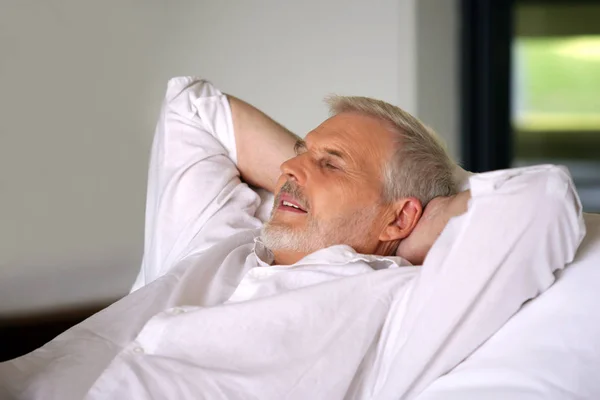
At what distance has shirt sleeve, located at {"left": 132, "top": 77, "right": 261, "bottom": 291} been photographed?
1.82 metres

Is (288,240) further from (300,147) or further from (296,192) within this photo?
(300,147)

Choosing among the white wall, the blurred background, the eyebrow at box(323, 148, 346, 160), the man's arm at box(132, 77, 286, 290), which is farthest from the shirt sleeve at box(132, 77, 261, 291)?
the white wall

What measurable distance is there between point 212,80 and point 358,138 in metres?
1.79

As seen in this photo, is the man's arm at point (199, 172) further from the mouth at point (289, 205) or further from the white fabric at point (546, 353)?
the white fabric at point (546, 353)

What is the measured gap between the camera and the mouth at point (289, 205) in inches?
63.9

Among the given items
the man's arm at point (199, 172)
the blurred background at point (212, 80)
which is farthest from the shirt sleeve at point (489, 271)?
the blurred background at point (212, 80)

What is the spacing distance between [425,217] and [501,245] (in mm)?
343

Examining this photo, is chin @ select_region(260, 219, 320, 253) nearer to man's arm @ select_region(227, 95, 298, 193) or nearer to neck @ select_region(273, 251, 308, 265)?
neck @ select_region(273, 251, 308, 265)

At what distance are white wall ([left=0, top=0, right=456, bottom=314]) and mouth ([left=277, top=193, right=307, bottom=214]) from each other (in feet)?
3.51

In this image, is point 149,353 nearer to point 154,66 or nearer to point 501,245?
point 501,245

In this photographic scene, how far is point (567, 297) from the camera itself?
4.11 ft

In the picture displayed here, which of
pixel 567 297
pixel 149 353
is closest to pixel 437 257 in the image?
pixel 567 297

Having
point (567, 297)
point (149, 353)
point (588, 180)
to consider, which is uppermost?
point (567, 297)

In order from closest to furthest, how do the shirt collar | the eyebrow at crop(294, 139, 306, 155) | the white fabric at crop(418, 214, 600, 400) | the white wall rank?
the white fabric at crop(418, 214, 600, 400)
the shirt collar
the eyebrow at crop(294, 139, 306, 155)
the white wall
